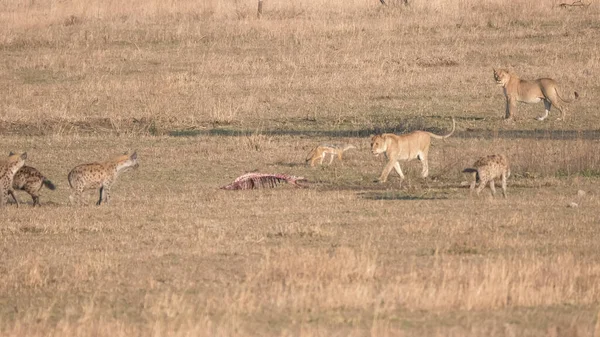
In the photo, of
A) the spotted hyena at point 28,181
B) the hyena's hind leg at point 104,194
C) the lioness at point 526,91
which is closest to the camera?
the spotted hyena at point 28,181

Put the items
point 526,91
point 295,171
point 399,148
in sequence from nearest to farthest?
1. point 399,148
2. point 295,171
3. point 526,91

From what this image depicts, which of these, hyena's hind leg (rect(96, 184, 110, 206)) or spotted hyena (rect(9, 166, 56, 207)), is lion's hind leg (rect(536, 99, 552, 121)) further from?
spotted hyena (rect(9, 166, 56, 207))

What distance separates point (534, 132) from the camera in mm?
20250

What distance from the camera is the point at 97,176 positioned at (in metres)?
14.2

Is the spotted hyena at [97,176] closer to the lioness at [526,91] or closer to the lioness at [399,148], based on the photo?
the lioness at [399,148]

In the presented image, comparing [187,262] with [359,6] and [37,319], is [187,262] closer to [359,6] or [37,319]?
[37,319]

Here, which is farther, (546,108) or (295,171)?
(546,108)

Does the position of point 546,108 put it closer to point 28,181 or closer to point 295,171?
point 295,171

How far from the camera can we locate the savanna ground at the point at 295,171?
909cm

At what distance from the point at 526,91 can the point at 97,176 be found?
32.0ft

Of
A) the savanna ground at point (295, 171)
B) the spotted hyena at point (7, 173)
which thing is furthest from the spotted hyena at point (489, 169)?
the spotted hyena at point (7, 173)

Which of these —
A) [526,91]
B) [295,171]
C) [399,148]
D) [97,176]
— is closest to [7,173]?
[97,176]

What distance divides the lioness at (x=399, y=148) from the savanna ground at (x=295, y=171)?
358 millimetres

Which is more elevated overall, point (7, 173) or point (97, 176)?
point (97, 176)
